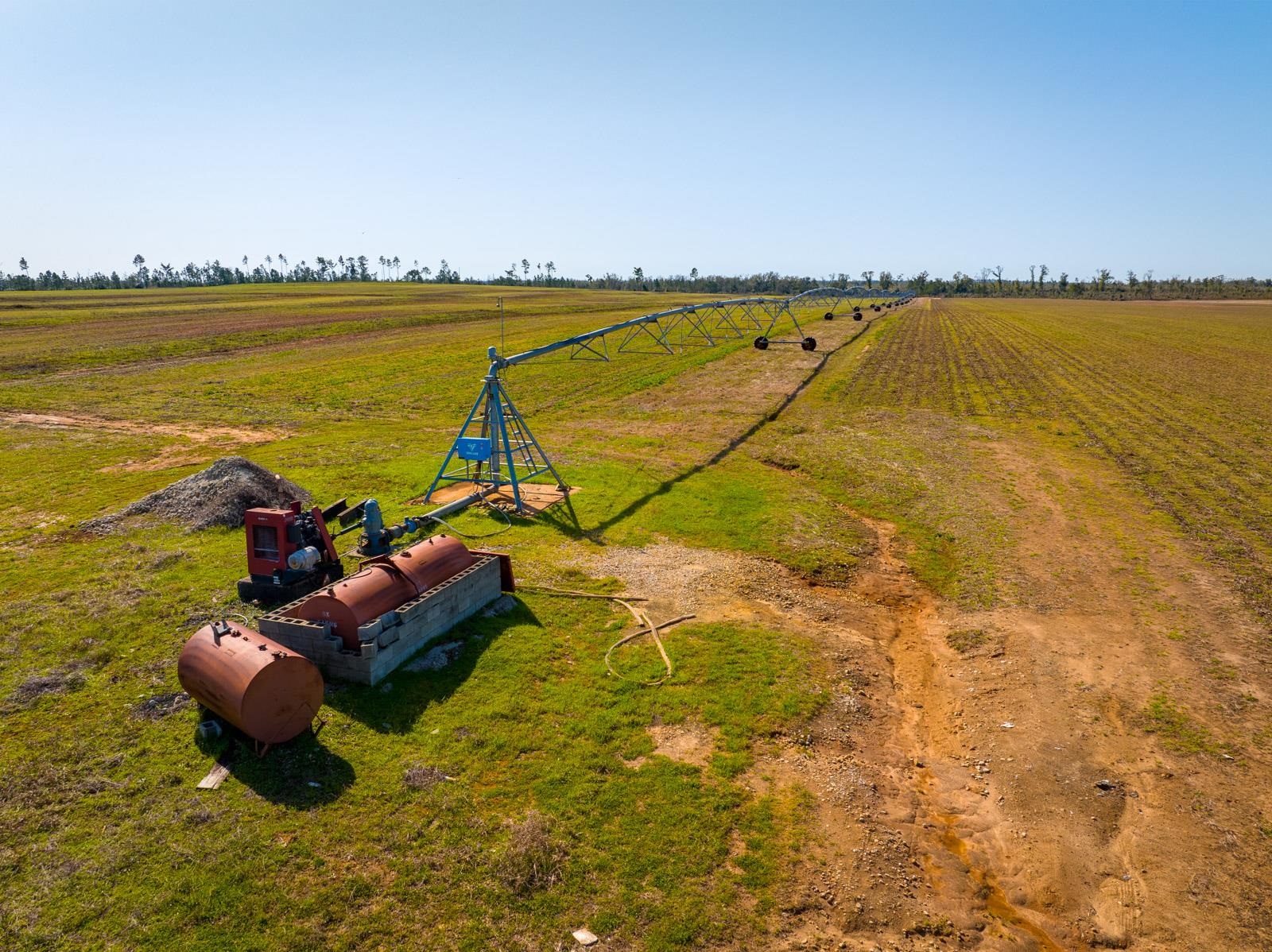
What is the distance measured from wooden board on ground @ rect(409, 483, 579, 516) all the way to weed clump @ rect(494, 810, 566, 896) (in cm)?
1279

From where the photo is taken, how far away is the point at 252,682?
10430 millimetres

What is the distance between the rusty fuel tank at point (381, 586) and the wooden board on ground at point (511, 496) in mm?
6632

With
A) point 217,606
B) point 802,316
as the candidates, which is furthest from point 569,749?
point 802,316

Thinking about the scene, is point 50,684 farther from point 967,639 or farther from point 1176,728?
point 1176,728

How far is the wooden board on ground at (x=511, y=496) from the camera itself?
22.3 meters

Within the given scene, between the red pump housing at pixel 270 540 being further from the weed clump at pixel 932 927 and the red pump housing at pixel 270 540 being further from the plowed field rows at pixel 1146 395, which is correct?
the plowed field rows at pixel 1146 395

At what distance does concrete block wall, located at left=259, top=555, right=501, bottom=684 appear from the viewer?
12.7 metres

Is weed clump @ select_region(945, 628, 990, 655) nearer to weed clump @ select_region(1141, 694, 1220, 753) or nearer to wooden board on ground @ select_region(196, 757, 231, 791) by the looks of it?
weed clump @ select_region(1141, 694, 1220, 753)

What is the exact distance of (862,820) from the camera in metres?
10.2

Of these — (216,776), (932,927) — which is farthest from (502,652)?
(932,927)

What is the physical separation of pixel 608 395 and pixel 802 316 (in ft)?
221

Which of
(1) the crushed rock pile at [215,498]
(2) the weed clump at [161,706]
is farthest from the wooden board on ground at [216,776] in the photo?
(1) the crushed rock pile at [215,498]

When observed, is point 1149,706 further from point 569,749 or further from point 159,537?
point 159,537

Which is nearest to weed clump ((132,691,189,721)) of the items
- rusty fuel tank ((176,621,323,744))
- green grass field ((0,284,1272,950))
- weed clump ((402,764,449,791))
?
green grass field ((0,284,1272,950))
